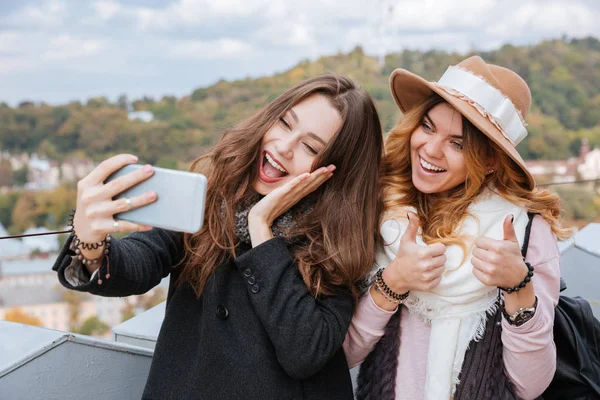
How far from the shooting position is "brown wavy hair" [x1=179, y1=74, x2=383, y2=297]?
1370mm

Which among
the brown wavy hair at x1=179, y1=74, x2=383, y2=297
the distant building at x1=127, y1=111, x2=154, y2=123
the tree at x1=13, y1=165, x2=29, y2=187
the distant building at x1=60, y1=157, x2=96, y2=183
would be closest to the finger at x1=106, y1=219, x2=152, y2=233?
the brown wavy hair at x1=179, y1=74, x2=383, y2=297

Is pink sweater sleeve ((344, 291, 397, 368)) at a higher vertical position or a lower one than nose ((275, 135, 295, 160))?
lower

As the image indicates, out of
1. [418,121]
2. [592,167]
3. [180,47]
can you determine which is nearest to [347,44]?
[180,47]

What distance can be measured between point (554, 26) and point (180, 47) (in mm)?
31422

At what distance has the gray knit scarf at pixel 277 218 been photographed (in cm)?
139

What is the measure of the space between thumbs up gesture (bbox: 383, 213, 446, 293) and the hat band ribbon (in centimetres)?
32

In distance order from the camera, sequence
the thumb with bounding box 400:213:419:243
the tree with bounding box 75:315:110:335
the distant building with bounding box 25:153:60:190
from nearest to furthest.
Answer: the thumb with bounding box 400:213:419:243
the tree with bounding box 75:315:110:335
the distant building with bounding box 25:153:60:190

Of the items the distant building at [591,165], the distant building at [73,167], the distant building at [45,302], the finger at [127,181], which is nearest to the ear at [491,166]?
→ the finger at [127,181]

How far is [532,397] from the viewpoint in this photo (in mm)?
1362

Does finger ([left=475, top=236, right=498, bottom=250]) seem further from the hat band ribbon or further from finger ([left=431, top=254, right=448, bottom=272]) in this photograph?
the hat band ribbon

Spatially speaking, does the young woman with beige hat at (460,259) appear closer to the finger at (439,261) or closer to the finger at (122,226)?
the finger at (439,261)

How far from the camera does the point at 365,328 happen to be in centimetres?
140

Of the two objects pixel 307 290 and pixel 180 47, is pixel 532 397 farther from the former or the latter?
pixel 180 47

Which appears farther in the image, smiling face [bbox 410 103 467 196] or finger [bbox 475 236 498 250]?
smiling face [bbox 410 103 467 196]
